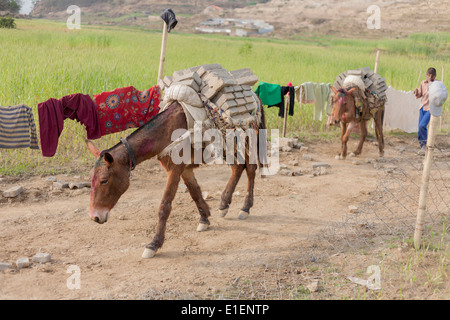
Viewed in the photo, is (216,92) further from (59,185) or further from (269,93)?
(269,93)

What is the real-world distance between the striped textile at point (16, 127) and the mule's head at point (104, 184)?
4.84 ft

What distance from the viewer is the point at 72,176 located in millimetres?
7078

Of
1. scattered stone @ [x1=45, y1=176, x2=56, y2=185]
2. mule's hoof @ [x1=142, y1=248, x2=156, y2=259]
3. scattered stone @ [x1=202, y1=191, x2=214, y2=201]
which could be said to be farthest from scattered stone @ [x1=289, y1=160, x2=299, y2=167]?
mule's hoof @ [x1=142, y1=248, x2=156, y2=259]

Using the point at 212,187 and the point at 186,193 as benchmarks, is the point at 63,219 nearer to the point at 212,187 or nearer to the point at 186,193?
the point at 186,193

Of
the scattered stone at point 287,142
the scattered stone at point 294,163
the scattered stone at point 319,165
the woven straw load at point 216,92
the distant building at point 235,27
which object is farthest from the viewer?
the distant building at point 235,27

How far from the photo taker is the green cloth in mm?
8773

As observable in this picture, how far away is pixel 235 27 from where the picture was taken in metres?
53.7

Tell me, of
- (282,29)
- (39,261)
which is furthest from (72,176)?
(282,29)

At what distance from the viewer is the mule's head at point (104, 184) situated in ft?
14.0

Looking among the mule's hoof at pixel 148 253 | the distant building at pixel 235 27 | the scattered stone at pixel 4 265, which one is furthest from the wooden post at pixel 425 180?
the distant building at pixel 235 27

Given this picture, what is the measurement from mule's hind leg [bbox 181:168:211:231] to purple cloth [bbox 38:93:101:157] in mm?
1367

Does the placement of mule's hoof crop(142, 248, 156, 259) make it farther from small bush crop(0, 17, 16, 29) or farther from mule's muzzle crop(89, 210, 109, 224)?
small bush crop(0, 17, 16, 29)

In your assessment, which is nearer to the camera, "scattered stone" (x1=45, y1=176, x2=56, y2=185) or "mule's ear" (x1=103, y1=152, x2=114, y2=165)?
"mule's ear" (x1=103, y1=152, x2=114, y2=165)

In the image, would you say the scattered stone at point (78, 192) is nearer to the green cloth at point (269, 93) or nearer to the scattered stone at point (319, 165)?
the green cloth at point (269, 93)
